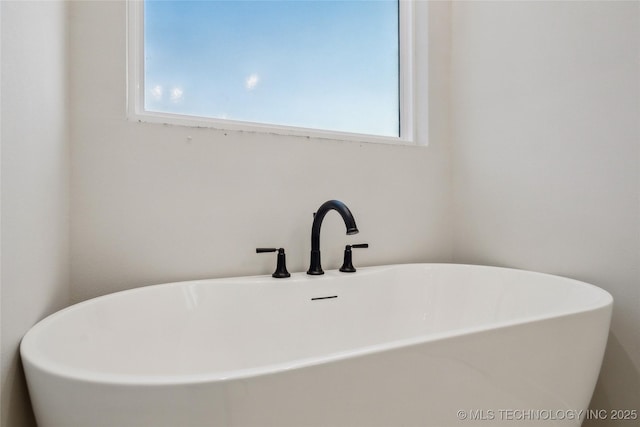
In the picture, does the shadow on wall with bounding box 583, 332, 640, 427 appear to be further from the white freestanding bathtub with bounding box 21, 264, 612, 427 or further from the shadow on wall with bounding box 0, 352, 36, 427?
the shadow on wall with bounding box 0, 352, 36, 427

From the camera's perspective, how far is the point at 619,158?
112cm

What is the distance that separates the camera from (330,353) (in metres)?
0.64

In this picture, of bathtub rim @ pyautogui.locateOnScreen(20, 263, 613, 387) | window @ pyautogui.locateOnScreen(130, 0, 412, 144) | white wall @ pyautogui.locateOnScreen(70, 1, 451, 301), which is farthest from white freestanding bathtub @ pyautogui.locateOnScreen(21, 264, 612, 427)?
window @ pyautogui.locateOnScreen(130, 0, 412, 144)

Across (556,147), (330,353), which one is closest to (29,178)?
(330,353)

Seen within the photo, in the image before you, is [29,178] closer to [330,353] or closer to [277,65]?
[330,353]

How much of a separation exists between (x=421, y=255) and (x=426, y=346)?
3.57 feet

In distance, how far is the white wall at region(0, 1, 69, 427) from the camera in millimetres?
620

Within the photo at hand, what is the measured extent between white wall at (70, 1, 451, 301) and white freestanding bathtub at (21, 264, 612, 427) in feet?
0.51

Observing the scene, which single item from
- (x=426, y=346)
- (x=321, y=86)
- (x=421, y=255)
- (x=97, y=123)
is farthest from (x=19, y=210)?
(x=421, y=255)

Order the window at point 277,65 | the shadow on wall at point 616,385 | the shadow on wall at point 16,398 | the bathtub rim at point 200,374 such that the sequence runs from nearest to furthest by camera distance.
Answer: the bathtub rim at point 200,374
the shadow on wall at point 16,398
the shadow on wall at point 616,385
the window at point 277,65

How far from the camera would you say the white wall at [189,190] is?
113 cm

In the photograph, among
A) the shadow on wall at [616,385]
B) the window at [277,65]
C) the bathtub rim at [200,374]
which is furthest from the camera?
the window at [277,65]

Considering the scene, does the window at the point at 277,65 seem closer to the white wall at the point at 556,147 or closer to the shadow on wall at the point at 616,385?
the white wall at the point at 556,147

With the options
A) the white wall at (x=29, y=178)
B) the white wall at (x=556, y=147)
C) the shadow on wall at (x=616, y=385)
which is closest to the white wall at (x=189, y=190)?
the white wall at (x=29, y=178)
